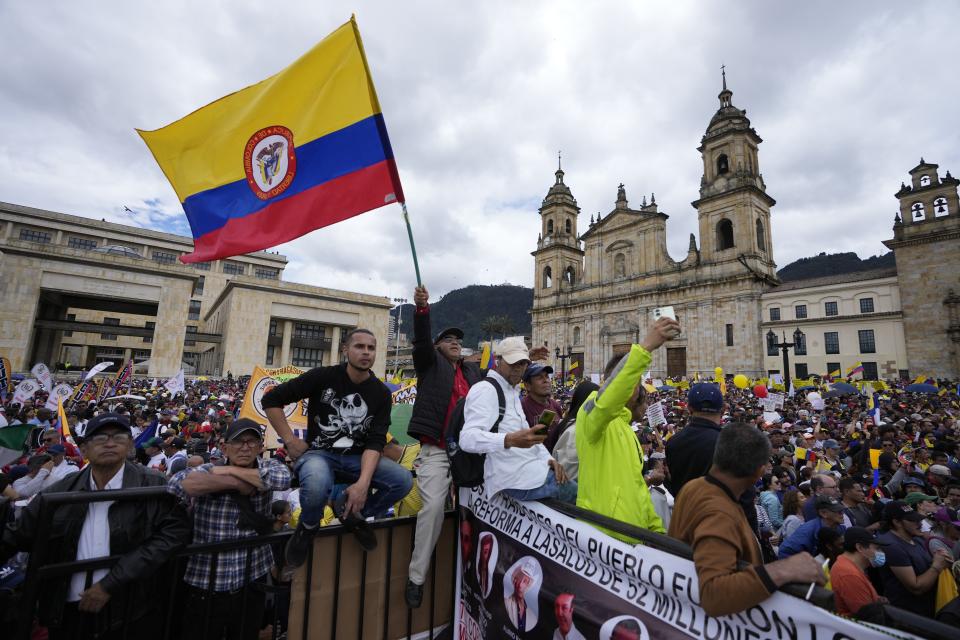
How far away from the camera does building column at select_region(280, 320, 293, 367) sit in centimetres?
3900

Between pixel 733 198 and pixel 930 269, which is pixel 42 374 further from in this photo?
pixel 930 269

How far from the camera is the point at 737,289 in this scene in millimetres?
34969

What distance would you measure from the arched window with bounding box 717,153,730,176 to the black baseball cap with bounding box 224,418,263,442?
1703 inches

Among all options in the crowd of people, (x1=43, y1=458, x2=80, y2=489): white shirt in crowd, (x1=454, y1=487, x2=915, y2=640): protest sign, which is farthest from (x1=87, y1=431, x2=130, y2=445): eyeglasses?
(x1=43, y1=458, x2=80, y2=489): white shirt in crowd

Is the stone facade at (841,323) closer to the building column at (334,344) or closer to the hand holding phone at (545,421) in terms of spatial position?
the hand holding phone at (545,421)

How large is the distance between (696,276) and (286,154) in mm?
39155

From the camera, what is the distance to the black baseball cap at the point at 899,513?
12.3 feet

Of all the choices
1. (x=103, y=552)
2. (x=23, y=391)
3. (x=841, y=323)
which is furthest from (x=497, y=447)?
(x=841, y=323)

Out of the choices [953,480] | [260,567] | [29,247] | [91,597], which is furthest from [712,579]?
[29,247]

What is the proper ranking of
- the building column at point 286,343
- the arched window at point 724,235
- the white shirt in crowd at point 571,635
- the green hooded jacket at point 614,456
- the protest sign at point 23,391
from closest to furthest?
1. the white shirt in crowd at point 571,635
2. the green hooded jacket at point 614,456
3. the protest sign at point 23,391
4. the arched window at point 724,235
5. the building column at point 286,343

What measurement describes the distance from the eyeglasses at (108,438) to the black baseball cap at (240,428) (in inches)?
24.2

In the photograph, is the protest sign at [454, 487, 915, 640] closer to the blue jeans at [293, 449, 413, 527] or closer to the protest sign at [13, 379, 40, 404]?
the blue jeans at [293, 449, 413, 527]

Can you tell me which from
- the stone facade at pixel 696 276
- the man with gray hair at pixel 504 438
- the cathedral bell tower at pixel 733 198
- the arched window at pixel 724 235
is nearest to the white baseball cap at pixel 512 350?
Answer: the man with gray hair at pixel 504 438

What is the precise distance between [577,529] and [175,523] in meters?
2.22
